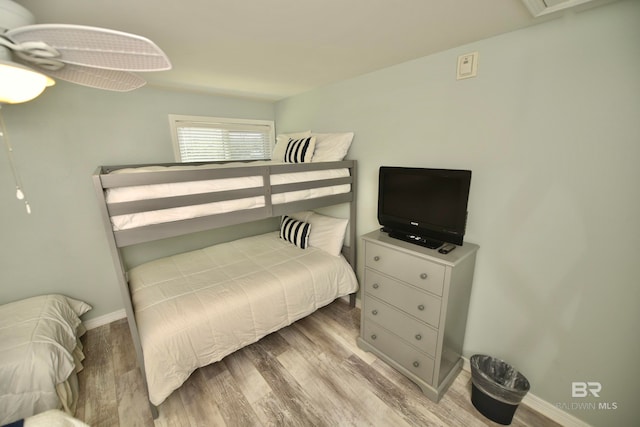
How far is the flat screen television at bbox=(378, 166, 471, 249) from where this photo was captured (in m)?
1.49

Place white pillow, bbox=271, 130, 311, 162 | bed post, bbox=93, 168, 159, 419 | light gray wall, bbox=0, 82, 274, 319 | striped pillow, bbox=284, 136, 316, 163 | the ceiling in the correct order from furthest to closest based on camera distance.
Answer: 1. white pillow, bbox=271, 130, 311, 162
2. striped pillow, bbox=284, 136, 316, 163
3. light gray wall, bbox=0, 82, 274, 319
4. bed post, bbox=93, 168, 159, 419
5. the ceiling

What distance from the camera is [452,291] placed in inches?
57.0

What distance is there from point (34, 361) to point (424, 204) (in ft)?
8.34

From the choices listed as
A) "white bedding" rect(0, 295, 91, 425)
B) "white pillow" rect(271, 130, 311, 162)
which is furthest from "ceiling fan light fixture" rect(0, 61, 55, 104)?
"white pillow" rect(271, 130, 311, 162)

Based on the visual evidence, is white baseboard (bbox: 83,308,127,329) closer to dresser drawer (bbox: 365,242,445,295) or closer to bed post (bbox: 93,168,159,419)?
bed post (bbox: 93,168,159,419)

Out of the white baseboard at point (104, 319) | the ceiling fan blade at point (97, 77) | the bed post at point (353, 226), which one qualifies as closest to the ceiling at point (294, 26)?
the ceiling fan blade at point (97, 77)

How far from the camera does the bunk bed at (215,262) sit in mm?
1340

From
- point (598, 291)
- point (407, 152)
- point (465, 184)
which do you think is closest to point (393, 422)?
point (598, 291)

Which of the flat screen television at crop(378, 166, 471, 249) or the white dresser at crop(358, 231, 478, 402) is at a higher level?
the flat screen television at crop(378, 166, 471, 249)

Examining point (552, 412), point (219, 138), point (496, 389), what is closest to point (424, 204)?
point (496, 389)

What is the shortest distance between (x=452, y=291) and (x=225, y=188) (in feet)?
5.11

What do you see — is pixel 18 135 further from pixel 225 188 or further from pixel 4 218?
pixel 225 188

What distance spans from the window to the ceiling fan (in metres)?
1.55

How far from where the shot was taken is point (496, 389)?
54.1 inches
